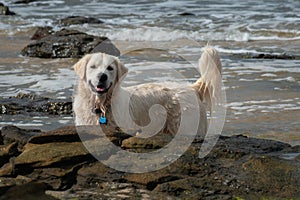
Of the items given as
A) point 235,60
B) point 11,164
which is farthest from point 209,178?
point 235,60

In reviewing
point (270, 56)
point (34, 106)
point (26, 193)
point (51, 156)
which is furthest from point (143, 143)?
point (270, 56)

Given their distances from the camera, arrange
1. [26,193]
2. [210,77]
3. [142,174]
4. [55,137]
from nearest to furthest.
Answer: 1. [26,193]
2. [142,174]
3. [55,137]
4. [210,77]

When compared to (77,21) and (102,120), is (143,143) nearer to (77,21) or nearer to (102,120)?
(102,120)

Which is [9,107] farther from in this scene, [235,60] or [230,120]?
[235,60]

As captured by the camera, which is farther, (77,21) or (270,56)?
(77,21)

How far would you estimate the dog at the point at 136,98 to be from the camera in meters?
6.75

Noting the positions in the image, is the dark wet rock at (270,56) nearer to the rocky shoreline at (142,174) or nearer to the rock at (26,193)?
the rocky shoreline at (142,174)

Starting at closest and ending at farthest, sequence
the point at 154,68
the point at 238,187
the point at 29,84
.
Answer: the point at 238,187, the point at 29,84, the point at 154,68

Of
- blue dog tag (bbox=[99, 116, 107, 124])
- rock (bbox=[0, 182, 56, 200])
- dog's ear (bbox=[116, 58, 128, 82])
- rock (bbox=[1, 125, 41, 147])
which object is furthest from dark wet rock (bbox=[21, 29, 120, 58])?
rock (bbox=[0, 182, 56, 200])

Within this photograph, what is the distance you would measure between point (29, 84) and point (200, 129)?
504 cm

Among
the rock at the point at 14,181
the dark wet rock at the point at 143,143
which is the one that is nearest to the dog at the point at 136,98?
the dark wet rock at the point at 143,143

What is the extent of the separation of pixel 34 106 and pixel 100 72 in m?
3.10

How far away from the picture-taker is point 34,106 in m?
9.49

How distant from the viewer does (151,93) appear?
726 cm
